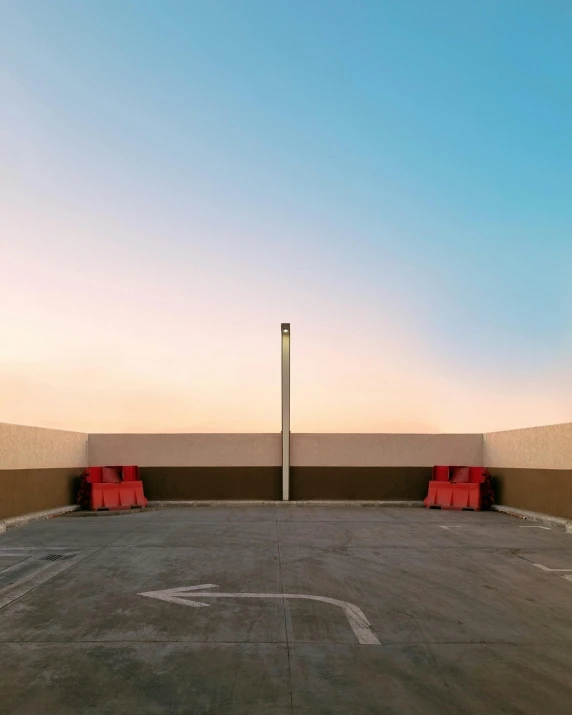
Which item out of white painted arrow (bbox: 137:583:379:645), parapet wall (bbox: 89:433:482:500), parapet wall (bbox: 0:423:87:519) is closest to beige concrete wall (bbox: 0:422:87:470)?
parapet wall (bbox: 0:423:87:519)

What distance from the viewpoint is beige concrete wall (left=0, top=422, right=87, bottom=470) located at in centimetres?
1455

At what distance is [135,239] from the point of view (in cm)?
1970

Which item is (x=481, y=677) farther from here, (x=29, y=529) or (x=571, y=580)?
(x=29, y=529)

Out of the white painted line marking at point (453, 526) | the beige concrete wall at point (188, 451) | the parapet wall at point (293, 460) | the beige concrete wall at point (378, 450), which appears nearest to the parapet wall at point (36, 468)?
the parapet wall at point (293, 460)

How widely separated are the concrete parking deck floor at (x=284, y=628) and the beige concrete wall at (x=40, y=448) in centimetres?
432

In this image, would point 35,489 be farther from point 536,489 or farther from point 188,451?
point 536,489

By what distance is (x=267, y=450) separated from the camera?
20.5 metres

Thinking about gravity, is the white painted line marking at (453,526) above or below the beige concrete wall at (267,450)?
below

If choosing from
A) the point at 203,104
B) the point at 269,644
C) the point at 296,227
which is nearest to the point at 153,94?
the point at 203,104

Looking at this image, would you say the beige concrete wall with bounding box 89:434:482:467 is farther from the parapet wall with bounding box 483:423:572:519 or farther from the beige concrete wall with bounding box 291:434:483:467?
the parapet wall with bounding box 483:423:572:519

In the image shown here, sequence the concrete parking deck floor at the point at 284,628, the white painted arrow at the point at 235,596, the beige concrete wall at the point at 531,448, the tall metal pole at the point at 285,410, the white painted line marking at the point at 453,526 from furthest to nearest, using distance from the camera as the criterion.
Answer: the tall metal pole at the point at 285,410 < the beige concrete wall at the point at 531,448 < the white painted line marking at the point at 453,526 < the white painted arrow at the point at 235,596 < the concrete parking deck floor at the point at 284,628

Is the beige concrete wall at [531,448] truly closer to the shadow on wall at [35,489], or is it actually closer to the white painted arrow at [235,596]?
the white painted arrow at [235,596]

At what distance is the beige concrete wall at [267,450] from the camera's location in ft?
67.1

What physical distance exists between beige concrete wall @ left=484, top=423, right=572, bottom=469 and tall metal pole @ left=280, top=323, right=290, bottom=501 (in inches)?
298
